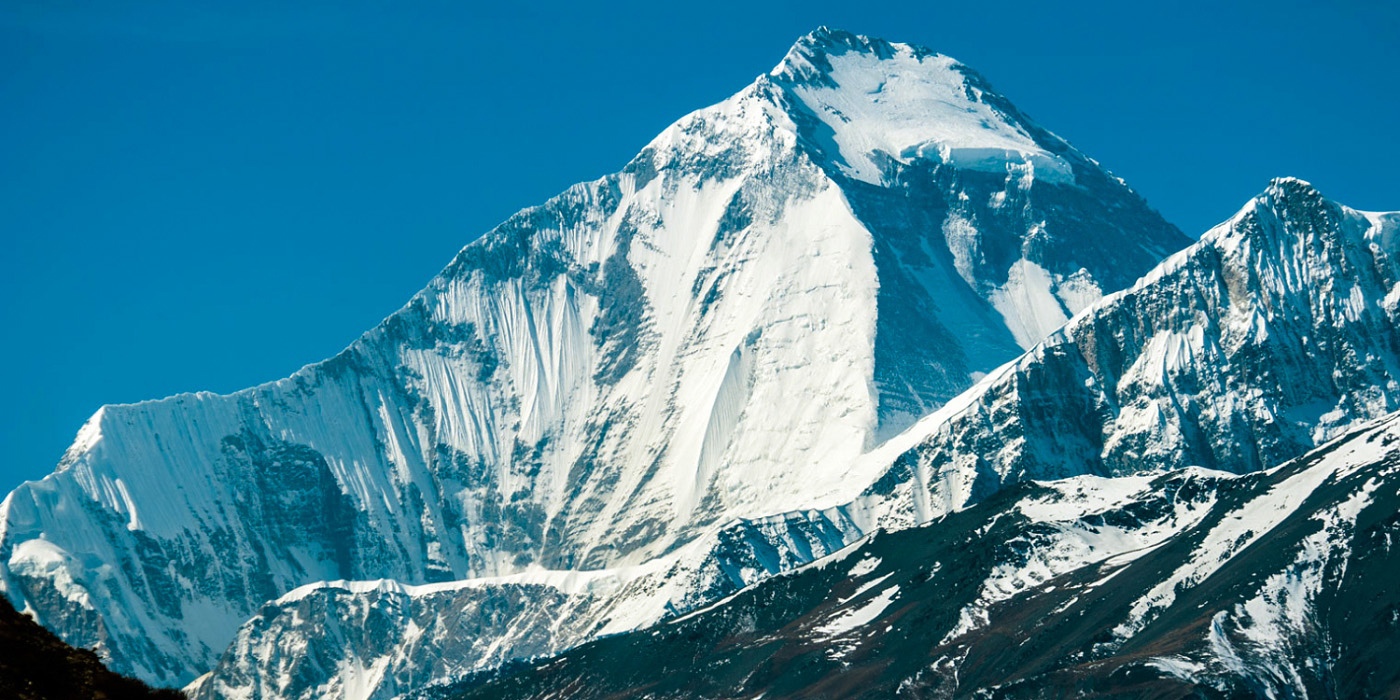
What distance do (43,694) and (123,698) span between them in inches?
87.5

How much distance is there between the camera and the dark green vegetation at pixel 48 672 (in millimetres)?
68500

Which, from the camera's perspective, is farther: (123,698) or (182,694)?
(182,694)

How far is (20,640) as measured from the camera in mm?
70000

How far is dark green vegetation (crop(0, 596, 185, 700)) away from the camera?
68500mm

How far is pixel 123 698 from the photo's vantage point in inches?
2741

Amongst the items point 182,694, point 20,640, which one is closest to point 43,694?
point 20,640

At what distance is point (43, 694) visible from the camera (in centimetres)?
6856

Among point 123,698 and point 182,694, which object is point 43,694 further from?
point 182,694

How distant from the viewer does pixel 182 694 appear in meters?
75.3

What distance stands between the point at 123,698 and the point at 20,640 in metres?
3.36

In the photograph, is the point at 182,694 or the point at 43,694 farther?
the point at 182,694

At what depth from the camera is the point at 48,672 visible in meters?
69.4

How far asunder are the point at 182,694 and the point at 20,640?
22.0ft

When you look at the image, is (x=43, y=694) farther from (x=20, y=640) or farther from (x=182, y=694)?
(x=182, y=694)
